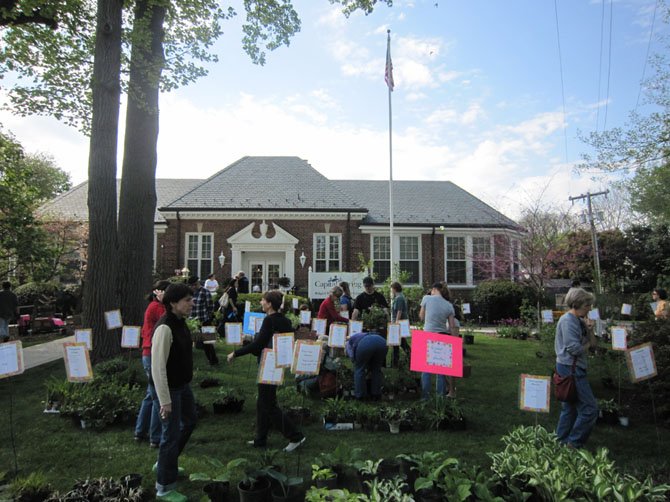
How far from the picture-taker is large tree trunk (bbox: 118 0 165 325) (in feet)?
33.4

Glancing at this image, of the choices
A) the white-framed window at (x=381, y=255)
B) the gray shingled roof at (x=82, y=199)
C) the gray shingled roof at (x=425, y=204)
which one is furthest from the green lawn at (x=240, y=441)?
the gray shingled roof at (x=82, y=199)

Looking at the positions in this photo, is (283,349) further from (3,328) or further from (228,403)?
(3,328)

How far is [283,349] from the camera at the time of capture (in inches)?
179

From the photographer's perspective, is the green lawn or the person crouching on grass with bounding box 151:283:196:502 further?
the green lawn

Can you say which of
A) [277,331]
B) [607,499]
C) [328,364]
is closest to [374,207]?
[328,364]

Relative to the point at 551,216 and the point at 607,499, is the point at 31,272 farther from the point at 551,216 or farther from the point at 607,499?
the point at 551,216

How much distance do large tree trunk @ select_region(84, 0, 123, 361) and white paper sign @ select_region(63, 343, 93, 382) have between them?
15.7 ft

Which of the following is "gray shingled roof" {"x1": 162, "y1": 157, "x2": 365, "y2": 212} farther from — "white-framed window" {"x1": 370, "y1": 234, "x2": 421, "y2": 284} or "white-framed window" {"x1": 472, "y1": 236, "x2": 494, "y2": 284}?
"white-framed window" {"x1": 472, "y1": 236, "x2": 494, "y2": 284}

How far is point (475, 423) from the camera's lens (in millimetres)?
5832

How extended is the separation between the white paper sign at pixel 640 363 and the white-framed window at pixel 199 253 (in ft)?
64.6

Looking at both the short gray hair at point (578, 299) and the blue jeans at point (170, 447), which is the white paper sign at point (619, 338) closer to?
the short gray hair at point (578, 299)

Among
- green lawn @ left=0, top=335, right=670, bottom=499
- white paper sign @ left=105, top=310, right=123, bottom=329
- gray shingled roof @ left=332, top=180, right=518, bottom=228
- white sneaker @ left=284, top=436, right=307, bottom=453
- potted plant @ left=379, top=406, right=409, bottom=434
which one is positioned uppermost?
gray shingled roof @ left=332, top=180, right=518, bottom=228

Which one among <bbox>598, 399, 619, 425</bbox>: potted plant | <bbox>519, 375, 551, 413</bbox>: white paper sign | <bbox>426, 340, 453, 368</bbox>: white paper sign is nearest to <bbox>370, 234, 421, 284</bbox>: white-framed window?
<bbox>598, 399, 619, 425</bbox>: potted plant

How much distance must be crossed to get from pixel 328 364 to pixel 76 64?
978 cm
